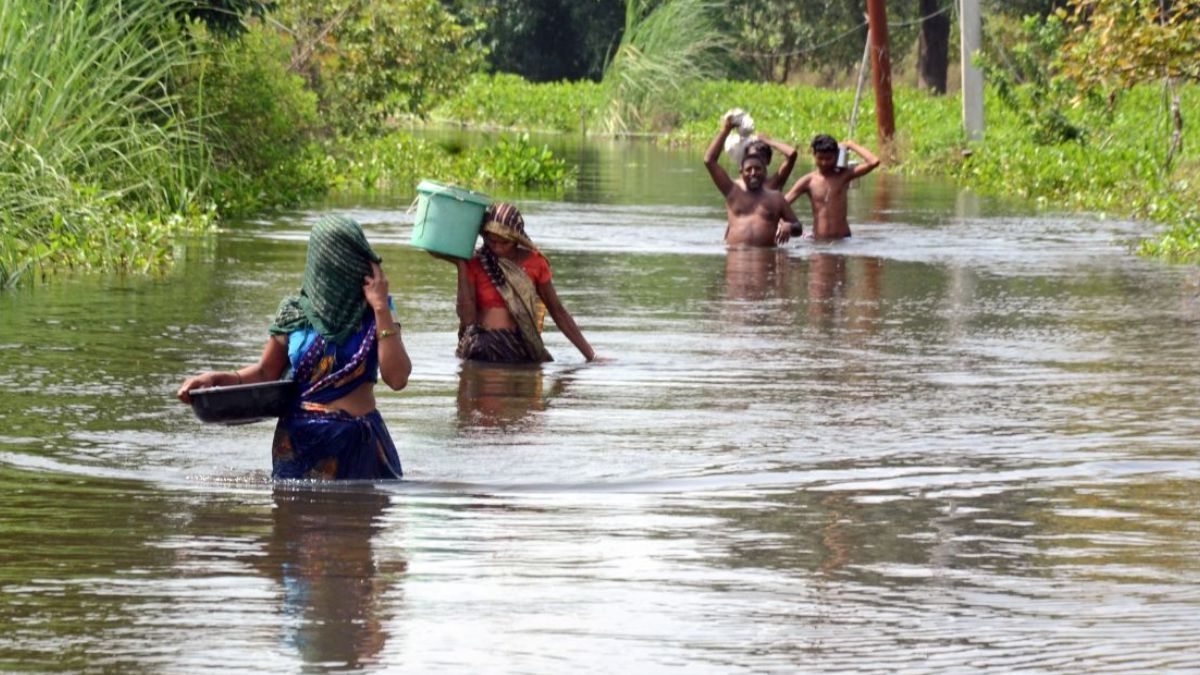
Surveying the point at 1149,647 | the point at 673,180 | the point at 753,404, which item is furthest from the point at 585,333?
the point at 673,180

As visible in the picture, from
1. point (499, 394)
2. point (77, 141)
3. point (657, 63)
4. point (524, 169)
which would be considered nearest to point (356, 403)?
point (499, 394)

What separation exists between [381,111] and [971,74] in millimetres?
9418

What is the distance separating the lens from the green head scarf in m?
7.82

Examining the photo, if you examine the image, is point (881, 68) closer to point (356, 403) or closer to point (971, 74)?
point (971, 74)

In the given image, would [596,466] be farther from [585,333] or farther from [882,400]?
[585,333]

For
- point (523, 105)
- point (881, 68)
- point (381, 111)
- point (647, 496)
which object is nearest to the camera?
point (647, 496)

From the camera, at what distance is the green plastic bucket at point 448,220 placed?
1106 cm

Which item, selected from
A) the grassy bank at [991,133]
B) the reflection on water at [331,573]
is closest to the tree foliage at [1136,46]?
the grassy bank at [991,133]

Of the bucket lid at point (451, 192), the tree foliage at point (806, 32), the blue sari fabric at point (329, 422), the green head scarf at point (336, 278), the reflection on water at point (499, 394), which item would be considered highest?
the tree foliage at point (806, 32)

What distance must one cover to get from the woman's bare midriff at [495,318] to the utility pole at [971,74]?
2073 centimetres

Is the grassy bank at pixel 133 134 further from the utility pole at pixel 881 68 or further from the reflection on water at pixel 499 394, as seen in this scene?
the utility pole at pixel 881 68

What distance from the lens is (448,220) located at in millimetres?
11125

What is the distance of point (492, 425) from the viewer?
391 inches

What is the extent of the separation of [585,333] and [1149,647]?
7.92 meters
